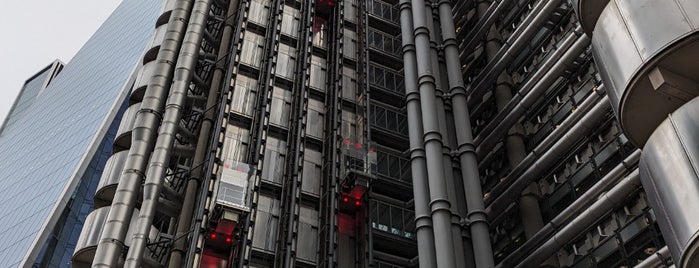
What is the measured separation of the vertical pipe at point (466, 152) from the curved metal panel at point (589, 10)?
12.9 meters

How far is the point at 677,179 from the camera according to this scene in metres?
13.3

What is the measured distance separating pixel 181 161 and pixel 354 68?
1067 cm

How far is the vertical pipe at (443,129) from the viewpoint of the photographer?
2901 centimetres

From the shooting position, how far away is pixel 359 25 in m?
46.4

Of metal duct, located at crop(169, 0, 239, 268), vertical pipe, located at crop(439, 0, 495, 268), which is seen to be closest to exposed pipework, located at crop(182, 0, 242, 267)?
metal duct, located at crop(169, 0, 239, 268)

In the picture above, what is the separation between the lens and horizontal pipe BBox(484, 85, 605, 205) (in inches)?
1123

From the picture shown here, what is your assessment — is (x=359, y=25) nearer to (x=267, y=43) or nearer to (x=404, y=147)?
(x=267, y=43)

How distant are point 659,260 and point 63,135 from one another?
324ft

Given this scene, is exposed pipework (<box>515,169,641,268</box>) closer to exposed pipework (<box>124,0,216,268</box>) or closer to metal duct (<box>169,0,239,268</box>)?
metal duct (<box>169,0,239,268</box>)

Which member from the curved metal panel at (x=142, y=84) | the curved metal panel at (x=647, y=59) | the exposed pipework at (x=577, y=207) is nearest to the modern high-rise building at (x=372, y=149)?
the exposed pipework at (x=577, y=207)

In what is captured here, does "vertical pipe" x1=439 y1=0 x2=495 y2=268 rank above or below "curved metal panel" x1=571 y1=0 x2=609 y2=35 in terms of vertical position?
above

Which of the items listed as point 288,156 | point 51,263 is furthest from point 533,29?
point 51,263

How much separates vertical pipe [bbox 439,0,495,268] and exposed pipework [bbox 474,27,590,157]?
139 cm

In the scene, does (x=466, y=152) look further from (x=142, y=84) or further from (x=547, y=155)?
(x=142, y=84)
